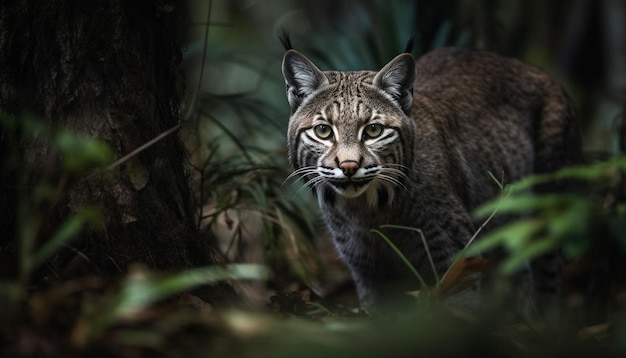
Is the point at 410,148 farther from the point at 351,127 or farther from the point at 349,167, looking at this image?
the point at 349,167

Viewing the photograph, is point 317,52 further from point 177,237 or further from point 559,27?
point 559,27

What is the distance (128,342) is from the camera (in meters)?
2.40

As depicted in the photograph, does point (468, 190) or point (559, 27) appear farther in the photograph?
point (559, 27)

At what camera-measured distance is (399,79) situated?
5.13 meters

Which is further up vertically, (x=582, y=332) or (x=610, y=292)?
(x=582, y=332)

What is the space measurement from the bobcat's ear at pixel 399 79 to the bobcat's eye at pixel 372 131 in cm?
34

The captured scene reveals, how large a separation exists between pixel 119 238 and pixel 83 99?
28.5 inches

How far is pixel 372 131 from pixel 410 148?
382 millimetres

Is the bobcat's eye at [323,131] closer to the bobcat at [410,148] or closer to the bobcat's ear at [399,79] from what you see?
the bobcat at [410,148]

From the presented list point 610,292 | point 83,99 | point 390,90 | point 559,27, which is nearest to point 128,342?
point 83,99

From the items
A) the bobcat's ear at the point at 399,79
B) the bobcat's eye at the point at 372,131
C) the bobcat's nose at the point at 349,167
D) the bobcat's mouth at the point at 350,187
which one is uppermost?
the bobcat's ear at the point at 399,79

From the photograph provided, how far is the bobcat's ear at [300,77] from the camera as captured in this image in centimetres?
514

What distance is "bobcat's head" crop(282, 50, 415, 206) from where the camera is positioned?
15.5 feet

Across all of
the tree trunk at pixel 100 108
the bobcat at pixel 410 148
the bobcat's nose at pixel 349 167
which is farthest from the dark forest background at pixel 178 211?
the bobcat's nose at pixel 349 167
